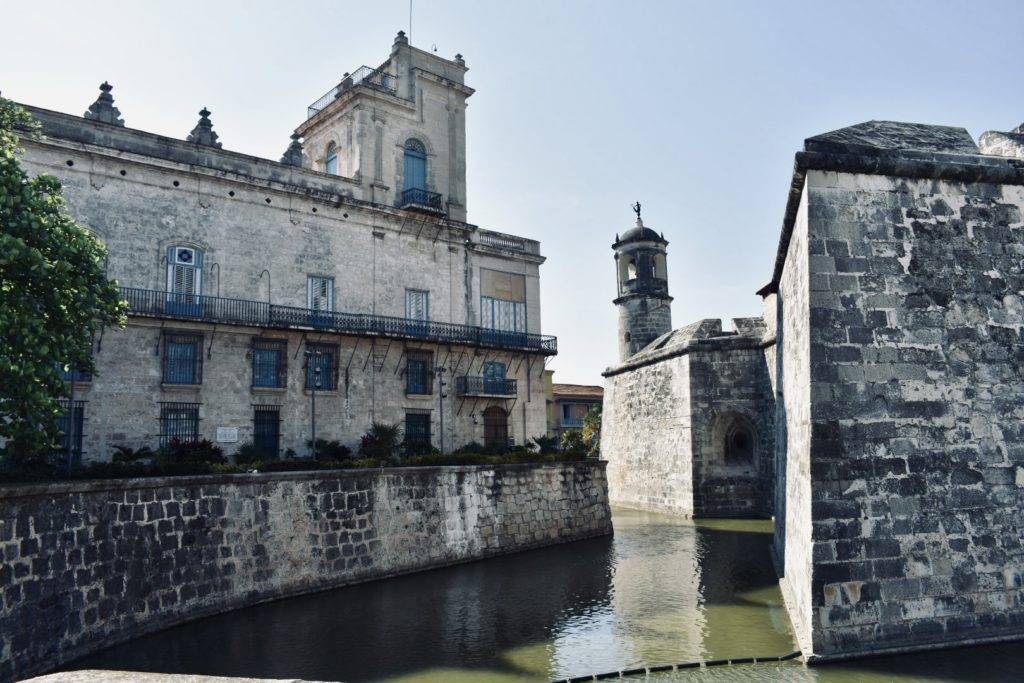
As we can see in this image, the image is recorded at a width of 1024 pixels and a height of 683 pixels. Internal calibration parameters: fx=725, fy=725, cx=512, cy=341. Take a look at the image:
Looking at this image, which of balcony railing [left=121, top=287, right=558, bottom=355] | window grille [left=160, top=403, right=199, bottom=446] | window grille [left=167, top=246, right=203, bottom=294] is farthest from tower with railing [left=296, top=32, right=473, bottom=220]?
window grille [left=160, top=403, right=199, bottom=446]

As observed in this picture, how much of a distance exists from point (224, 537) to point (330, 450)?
7.39 m

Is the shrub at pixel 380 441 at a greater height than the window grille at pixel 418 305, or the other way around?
the window grille at pixel 418 305

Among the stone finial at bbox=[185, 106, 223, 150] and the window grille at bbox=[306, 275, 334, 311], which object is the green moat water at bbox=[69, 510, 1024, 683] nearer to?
the window grille at bbox=[306, 275, 334, 311]

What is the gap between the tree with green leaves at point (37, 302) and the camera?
10648 millimetres

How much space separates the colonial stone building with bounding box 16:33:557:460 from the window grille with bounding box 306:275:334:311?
5 centimetres

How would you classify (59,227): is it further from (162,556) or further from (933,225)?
(933,225)

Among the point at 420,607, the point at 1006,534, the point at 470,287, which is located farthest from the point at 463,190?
the point at 1006,534

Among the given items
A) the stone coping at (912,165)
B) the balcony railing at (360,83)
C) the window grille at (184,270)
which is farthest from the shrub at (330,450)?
the stone coping at (912,165)

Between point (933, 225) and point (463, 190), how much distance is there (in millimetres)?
19083

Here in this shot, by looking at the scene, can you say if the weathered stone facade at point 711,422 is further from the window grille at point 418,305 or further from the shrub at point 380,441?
the shrub at point 380,441

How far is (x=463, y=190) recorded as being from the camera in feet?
88.6

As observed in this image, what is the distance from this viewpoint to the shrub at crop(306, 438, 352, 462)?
20250mm

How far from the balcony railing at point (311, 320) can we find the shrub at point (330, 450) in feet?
10.8

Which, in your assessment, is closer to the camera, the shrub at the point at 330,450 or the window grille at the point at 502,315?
the shrub at the point at 330,450
